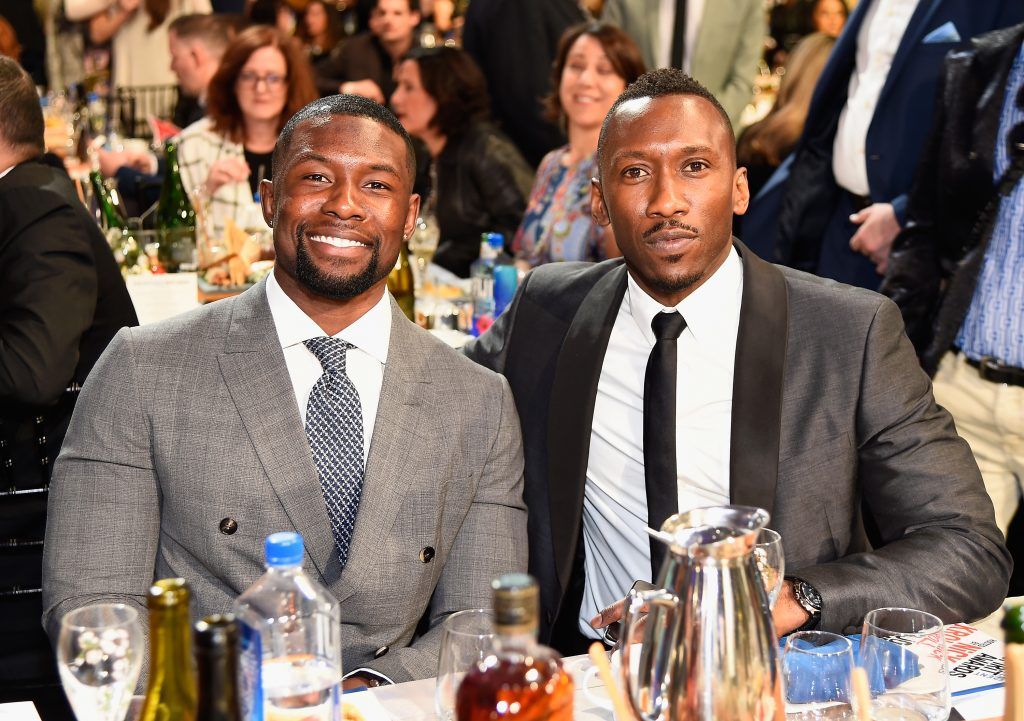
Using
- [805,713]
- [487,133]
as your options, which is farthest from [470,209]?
[805,713]

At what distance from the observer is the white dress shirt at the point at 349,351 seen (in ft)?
6.17

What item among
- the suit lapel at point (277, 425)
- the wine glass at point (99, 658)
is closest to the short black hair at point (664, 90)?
the suit lapel at point (277, 425)

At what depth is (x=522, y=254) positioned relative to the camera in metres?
4.16

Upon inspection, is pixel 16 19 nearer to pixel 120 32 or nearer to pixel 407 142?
pixel 120 32

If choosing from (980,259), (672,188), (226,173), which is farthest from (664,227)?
(226,173)

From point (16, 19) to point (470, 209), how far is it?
3884 millimetres

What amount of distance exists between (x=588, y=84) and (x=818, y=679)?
3185 millimetres

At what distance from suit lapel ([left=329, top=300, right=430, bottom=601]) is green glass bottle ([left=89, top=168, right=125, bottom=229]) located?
86.4 inches

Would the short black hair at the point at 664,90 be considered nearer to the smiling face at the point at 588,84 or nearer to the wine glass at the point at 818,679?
the wine glass at the point at 818,679

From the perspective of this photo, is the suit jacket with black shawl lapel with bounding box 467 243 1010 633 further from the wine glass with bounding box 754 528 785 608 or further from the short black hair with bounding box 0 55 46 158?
the short black hair with bounding box 0 55 46 158

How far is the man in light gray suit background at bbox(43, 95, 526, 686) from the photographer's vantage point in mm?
1761

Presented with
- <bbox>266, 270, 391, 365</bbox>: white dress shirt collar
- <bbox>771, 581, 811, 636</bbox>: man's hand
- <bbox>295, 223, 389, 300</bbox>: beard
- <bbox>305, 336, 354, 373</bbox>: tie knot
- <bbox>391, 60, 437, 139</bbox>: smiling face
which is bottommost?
<bbox>771, 581, 811, 636</bbox>: man's hand

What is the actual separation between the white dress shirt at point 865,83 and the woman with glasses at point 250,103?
2093mm

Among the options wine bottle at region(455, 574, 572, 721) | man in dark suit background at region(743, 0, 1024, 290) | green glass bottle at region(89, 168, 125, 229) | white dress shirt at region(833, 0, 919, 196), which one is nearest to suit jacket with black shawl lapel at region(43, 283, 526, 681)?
wine bottle at region(455, 574, 572, 721)
